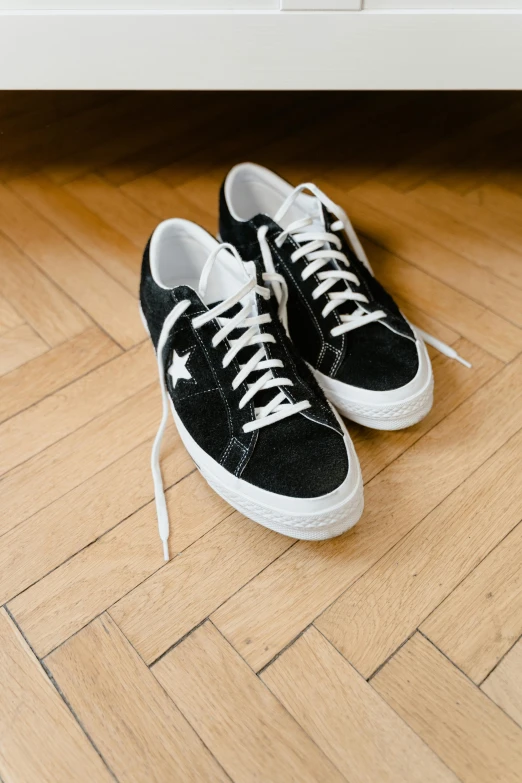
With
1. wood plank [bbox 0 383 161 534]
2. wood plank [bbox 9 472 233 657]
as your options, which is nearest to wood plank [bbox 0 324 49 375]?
wood plank [bbox 0 383 161 534]

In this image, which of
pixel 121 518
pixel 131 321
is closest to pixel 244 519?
pixel 121 518

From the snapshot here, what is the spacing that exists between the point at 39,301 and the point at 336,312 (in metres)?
0.42

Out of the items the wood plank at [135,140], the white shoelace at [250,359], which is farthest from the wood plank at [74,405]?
the wood plank at [135,140]

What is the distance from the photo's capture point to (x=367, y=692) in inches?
20.1

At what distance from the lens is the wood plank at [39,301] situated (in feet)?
2.65

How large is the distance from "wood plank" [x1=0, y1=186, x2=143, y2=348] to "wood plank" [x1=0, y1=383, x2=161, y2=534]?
4.5 inches

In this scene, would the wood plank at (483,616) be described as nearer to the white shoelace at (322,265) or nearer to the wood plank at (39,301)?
the white shoelace at (322,265)

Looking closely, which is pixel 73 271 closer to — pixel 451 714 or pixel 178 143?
pixel 178 143

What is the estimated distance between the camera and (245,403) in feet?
1.99

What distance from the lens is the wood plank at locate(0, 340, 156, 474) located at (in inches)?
26.9

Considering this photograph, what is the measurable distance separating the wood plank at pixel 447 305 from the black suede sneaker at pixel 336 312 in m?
0.06

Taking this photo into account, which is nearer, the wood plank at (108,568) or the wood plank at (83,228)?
the wood plank at (108,568)

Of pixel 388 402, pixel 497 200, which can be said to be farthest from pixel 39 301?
pixel 497 200
